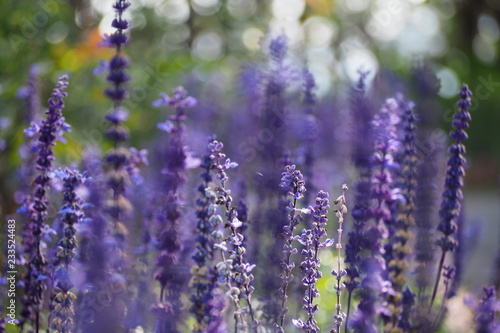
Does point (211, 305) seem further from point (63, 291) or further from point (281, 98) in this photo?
point (281, 98)

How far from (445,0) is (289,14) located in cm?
1068

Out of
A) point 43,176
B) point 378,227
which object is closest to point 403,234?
point 378,227

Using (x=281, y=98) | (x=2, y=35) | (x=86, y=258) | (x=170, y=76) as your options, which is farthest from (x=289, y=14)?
(x=86, y=258)

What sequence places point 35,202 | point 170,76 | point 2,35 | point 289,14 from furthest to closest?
point 289,14
point 170,76
point 2,35
point 35,202

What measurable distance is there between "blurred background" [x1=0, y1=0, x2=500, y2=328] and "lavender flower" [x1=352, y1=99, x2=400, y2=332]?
1.63 ft

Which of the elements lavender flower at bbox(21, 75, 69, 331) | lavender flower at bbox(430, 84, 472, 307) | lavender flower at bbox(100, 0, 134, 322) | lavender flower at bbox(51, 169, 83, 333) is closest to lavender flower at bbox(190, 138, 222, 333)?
lavender flower at bbox(100, 0, 134, 322)

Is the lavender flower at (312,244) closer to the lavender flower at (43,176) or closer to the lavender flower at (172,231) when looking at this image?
the lavender flower at (172,231)

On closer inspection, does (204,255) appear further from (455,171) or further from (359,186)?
(455,171)

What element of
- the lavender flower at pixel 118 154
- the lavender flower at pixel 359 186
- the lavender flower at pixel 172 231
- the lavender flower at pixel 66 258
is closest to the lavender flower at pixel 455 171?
the lavender flower at pixel 359 186

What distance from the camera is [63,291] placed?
2.39 metres

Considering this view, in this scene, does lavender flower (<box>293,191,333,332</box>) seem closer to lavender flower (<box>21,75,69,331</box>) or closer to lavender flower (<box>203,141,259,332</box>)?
lavender flower (<box>203,141,259,332</box>)

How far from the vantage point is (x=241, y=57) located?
1662 centimetres

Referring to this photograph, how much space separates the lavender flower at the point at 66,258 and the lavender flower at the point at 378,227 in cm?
124

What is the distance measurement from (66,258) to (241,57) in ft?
48.1
